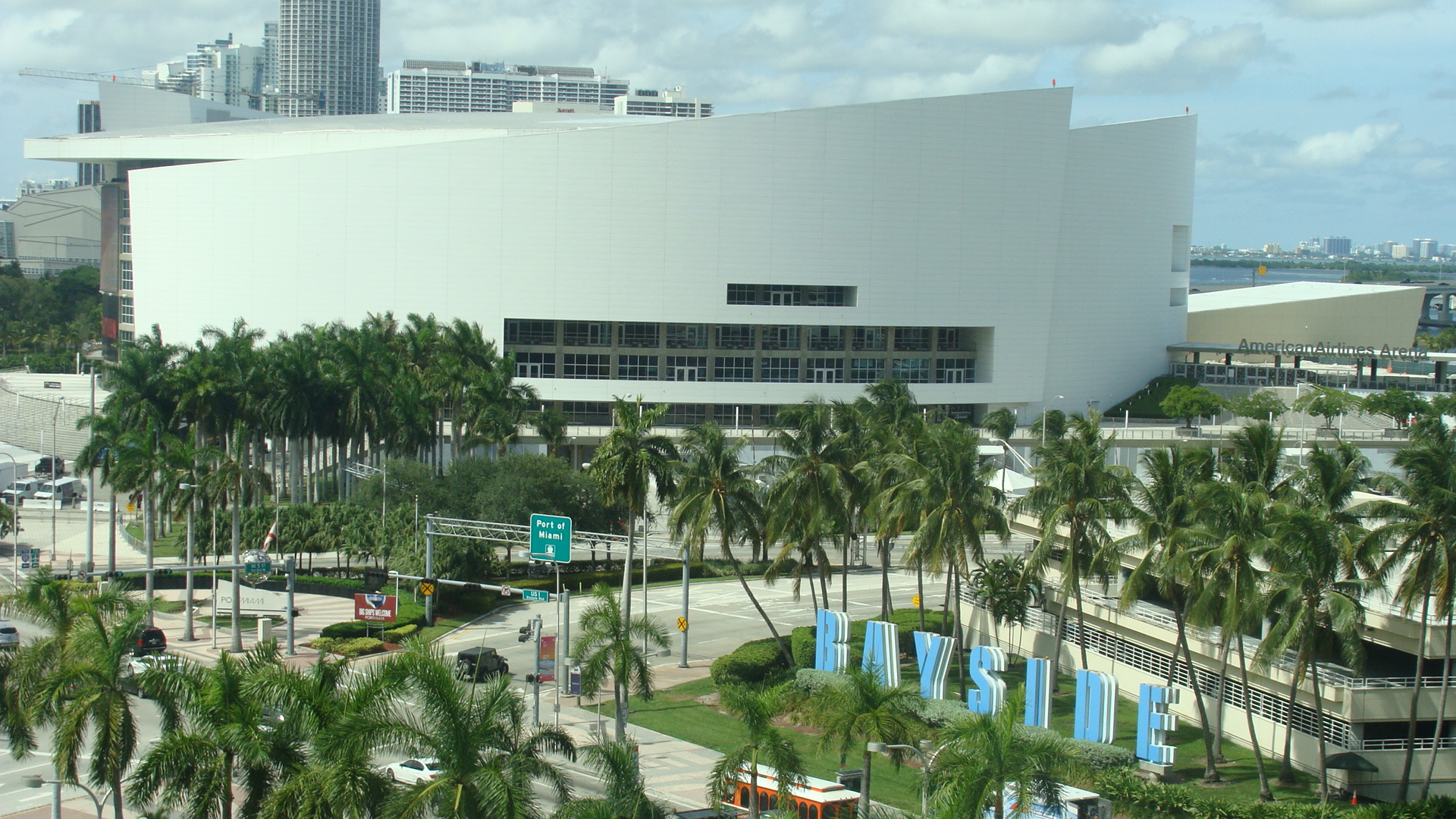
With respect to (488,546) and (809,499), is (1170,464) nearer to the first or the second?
(809,499)

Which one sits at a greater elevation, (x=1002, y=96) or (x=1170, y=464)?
(x=1002, y=96)

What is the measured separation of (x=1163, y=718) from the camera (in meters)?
43.1

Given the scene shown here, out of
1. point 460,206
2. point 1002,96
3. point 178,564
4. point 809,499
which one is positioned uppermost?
point 1002,96

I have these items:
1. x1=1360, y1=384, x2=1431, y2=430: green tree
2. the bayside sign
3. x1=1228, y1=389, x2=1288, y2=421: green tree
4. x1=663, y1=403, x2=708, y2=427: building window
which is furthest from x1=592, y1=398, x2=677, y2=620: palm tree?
x1=1360, y1=384, x2=1431, y2=430: green tree

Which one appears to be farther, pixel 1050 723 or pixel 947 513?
pixel 947 513

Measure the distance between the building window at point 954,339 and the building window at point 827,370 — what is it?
9.18 meters

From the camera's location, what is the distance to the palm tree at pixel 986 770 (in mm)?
29422

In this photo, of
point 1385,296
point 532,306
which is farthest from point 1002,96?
point 1385,296

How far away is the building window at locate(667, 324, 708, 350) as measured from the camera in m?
117

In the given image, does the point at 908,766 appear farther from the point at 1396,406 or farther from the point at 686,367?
the point at 1396,406

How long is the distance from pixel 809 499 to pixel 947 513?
662 cm

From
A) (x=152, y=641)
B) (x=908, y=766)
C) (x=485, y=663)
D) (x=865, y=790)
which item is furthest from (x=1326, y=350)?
(x=865, y=790)

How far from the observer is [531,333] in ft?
384

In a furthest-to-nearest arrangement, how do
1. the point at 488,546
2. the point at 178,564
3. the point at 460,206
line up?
the point at 460,206
the point at 178,564
the point at 488,546
